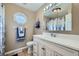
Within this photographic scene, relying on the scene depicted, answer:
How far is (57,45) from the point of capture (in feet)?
3.72

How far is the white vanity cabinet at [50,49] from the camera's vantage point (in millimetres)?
963

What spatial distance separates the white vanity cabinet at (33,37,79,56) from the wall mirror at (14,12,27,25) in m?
0.32

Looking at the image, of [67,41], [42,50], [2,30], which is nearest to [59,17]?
[67,41]

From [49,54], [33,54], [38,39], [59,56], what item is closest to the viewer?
[59,56]

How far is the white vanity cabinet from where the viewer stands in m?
0.96

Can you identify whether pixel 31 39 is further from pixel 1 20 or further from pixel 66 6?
pixel 66 6

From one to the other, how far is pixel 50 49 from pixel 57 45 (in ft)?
0.61

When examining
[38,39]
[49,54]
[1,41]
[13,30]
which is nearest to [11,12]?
[13,30]

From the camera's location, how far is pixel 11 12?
1354 mm

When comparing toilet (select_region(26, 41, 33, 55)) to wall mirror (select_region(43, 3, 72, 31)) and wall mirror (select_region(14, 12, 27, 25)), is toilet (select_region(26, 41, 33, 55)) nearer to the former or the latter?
wall mirror (select_region(14, 12, 27, 25))

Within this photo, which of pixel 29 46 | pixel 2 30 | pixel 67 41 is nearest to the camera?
pixel 67 41

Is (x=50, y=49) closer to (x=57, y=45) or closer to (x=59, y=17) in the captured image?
(x=57, y=45)

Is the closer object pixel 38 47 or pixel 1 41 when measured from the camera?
pixel 1 41

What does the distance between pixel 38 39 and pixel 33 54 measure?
266 millimetres
